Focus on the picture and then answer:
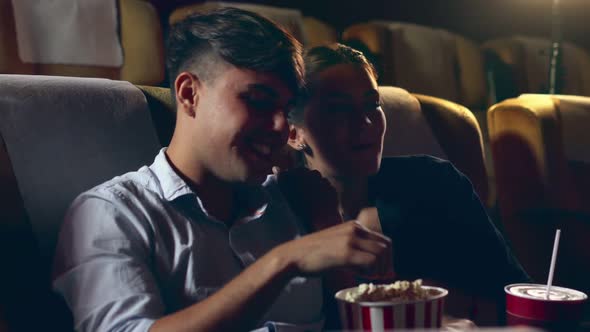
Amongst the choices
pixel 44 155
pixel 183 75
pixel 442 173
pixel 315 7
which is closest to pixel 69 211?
pixel 44 155

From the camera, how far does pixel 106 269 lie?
71 cm

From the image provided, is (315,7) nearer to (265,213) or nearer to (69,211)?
(265,213)

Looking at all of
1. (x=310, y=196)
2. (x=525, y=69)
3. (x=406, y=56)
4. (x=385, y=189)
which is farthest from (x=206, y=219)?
(x=525, y=69)

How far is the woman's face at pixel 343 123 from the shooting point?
1052mm

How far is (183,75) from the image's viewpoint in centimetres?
84

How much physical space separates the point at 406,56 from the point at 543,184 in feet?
2.91

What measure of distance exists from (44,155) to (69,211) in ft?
0.33

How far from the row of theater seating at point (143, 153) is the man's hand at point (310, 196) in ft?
0.60

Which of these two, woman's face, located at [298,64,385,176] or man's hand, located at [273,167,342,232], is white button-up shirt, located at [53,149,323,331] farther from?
woman's face, located at [298,64,385,176]

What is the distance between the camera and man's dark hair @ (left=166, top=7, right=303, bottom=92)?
2.69 feet

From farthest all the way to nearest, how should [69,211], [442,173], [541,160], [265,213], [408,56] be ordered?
1. [408,56]
2. [541,160]
3. [442,173]
4. [265,213]
5. [69,211]

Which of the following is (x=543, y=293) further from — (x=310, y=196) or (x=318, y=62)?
(x=318, y=62)

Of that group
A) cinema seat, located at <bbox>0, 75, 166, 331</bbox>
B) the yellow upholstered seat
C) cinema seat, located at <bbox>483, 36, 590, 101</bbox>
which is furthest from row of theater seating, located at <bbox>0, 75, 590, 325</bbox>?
cinema seat, located at <bbox>483, 36, 590, 101</bbox>

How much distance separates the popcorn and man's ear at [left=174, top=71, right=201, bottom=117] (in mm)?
330
